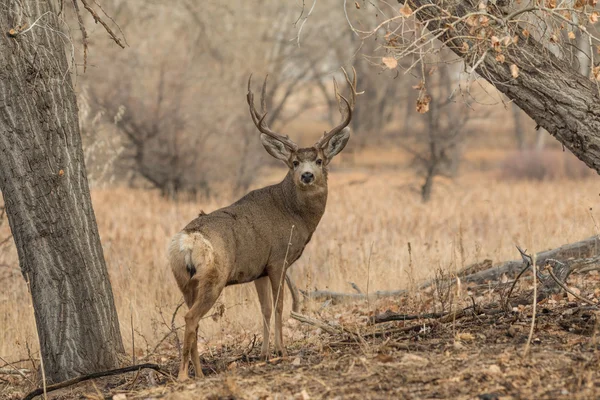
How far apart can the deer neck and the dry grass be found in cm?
64

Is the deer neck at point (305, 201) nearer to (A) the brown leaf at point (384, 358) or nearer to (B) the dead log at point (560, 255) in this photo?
(A) the brown leaf at point (384, 358)

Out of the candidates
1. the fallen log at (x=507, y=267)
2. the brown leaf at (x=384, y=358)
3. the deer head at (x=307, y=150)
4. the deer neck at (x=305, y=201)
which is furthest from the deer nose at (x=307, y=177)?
the brown leaf at (x=384, y=358)

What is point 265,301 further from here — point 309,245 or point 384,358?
point 309,245

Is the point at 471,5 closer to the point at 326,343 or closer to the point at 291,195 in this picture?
the point at 291,195

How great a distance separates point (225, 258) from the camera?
20.1 feet

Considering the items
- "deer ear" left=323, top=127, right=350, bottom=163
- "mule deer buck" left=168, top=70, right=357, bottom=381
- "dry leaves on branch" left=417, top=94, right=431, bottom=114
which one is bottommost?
"mule deer buck" left=168, top=70, right=357, bottom=381

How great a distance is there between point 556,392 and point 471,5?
321cm

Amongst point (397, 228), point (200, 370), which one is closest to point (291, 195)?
point (200, 370)

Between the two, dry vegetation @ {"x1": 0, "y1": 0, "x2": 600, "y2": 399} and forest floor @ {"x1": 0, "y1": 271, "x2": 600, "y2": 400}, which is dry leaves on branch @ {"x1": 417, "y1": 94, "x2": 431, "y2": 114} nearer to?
dry vegetation @ {"x1": 0, "y1": 0, "x2": 600, "y2": 399}

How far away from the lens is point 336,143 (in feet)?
24.5

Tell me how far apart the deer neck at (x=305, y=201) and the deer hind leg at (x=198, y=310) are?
140cm

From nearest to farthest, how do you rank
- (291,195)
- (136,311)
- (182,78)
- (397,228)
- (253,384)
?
1. (253,384)
2. (291,195)
3. (136,311)
4. (397,228)
5. (182,78)

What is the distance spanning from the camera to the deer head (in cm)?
714

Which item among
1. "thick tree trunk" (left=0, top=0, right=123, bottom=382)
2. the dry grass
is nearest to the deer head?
the dry grass
